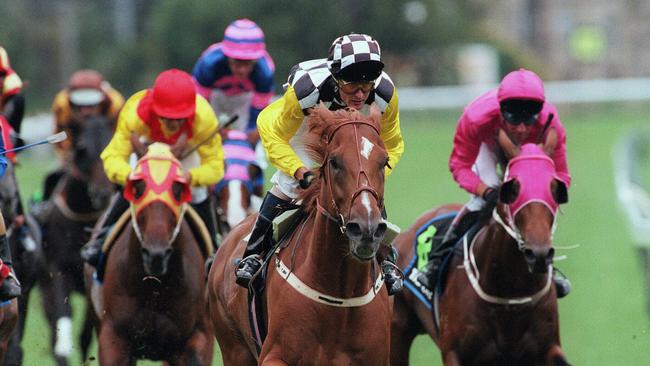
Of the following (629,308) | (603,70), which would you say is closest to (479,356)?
(629,308)

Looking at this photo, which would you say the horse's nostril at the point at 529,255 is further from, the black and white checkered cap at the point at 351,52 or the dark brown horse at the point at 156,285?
the dark brown horse at the point at 156,285

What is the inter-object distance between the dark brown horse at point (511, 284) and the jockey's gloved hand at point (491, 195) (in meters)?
0.12

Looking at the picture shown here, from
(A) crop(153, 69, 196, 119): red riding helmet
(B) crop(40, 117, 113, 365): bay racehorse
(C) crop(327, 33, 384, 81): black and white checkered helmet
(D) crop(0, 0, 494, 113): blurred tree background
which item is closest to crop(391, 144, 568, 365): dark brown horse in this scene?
(C) crop(327, 33, 384, 81): black and white checkered helmet

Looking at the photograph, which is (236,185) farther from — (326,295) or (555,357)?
(326,295)

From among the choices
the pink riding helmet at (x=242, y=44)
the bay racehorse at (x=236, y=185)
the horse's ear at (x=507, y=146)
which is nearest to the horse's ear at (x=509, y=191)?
the horse's ear at (x=507, y=146)

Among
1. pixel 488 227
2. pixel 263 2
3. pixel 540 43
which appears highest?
pixel 488 227

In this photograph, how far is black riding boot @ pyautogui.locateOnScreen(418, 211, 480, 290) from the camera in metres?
7.97

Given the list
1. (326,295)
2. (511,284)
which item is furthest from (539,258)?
(326,295)

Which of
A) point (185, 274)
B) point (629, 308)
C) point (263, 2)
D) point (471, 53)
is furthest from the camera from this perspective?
point (471, 53)

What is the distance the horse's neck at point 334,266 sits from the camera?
19.8 feet

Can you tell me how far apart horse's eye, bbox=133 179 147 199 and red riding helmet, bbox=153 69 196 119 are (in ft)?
2.44

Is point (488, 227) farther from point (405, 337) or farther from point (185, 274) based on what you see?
point (185, 274)

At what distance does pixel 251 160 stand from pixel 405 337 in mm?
1842

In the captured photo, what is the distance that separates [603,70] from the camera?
54.6 m
